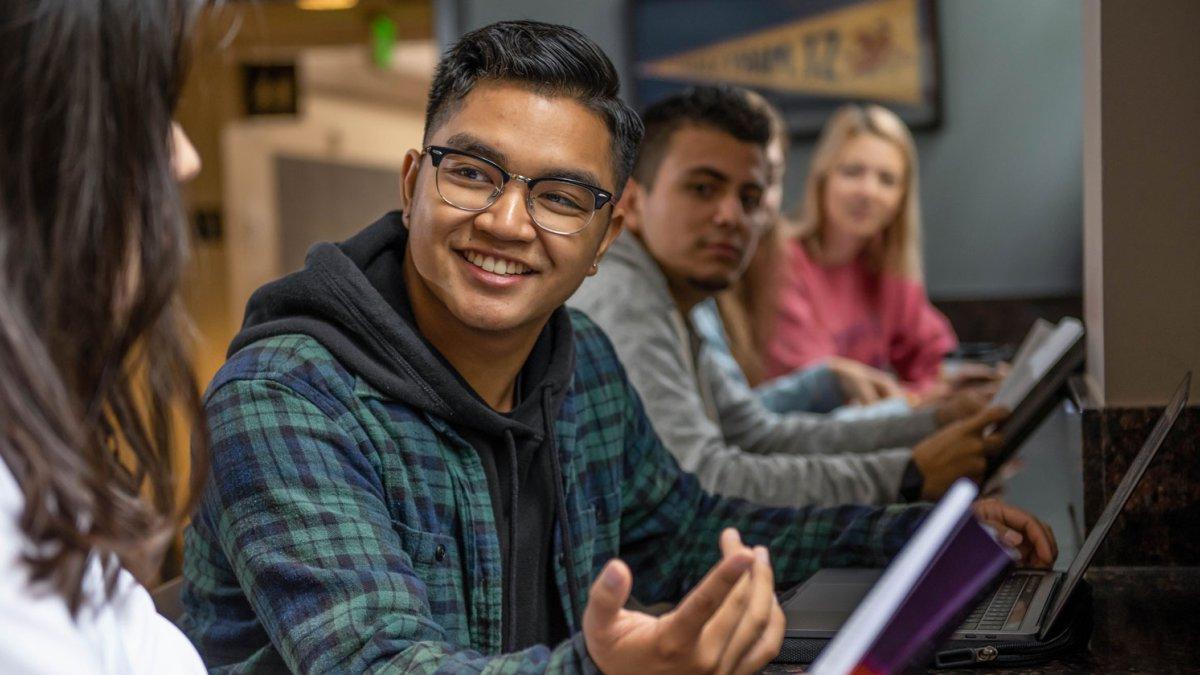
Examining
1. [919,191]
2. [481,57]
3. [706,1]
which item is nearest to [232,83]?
[706,1]

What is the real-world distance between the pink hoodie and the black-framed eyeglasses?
231cm

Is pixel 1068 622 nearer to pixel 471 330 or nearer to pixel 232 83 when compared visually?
pixel 471 330

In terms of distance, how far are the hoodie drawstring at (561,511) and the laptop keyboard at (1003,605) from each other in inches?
16.7

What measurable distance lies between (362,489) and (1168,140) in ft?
3.59

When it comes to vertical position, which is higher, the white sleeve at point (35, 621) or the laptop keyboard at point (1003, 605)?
the white sleeve at point (35, 621)

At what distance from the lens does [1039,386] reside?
6.20 ft

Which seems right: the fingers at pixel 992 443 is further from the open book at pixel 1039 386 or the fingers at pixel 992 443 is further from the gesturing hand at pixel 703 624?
the gesturing hand at pixel 703 624

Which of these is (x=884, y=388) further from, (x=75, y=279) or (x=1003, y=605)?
(x=75, y=279)

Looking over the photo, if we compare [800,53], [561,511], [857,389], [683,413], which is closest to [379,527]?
[561,511]

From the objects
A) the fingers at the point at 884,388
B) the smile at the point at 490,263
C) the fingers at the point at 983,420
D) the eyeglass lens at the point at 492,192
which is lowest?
the fingers at the point at 884,388

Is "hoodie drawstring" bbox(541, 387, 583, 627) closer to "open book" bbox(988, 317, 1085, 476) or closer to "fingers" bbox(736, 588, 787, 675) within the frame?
"fingers" bbox(736, 588, 787, 675)

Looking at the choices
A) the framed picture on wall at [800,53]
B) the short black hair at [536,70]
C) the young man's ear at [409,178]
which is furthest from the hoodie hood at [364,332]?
the framed picture on wall at [800,53]

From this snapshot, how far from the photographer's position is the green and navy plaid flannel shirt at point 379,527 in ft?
3.53

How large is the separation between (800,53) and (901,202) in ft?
1.92
